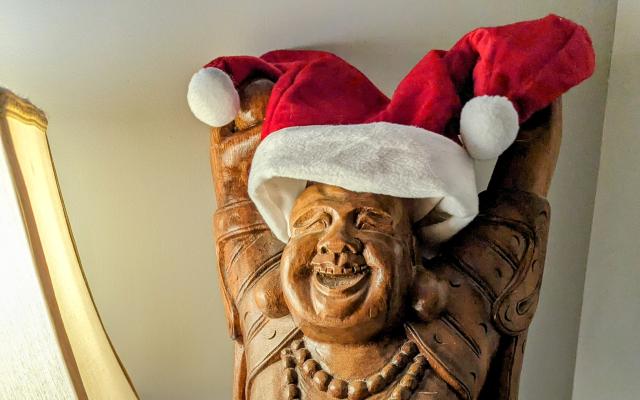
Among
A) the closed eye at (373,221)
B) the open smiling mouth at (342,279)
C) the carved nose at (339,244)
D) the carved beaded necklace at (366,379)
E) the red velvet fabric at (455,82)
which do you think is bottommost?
the carved beaded necklace at (366,379)

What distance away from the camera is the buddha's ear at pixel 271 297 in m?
0.54

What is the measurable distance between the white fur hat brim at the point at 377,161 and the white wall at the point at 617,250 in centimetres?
33

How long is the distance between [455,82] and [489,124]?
83 millimetres

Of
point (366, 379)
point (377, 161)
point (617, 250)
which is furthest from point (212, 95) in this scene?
point (617, 250)

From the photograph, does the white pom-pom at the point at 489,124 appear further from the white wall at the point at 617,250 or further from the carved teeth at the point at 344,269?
the white wall at the point at 617,250

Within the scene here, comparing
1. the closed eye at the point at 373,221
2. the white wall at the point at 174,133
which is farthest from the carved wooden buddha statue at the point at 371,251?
the white wall at the point at 174,133

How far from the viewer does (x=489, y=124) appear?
19.1 inches

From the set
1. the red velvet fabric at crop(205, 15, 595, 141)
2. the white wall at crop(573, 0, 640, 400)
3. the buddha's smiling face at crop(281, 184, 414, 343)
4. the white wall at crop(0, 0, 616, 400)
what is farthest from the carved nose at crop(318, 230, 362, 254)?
the white wall at crop(573, 0, 640, 400)

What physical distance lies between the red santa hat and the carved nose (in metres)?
0.04

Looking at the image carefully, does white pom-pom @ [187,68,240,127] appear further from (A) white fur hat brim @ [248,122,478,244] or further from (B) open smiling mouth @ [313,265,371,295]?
(B) open smiling mouth @ [313,265,371,295]

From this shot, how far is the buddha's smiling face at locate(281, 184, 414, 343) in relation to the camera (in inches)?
18.9

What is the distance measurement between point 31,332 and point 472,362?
0.38 metres

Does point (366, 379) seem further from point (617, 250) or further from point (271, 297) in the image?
point (617, 250)

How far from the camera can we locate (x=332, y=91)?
56 centimetres
